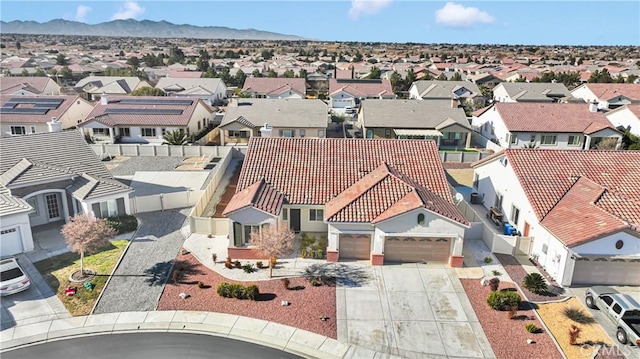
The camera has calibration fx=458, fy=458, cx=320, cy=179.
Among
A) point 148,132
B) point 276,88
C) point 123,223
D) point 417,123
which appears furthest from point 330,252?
point 276,88

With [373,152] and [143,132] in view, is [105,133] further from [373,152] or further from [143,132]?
[373,152]

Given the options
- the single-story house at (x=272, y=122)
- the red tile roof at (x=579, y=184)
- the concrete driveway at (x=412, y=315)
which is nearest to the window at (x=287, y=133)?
the single-story house at (x=272, y=122)

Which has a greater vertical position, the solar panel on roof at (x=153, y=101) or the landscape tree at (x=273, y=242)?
the solar panel on roof at (x=153, y=101)

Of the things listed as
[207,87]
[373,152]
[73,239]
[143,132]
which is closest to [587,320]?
[373,152]

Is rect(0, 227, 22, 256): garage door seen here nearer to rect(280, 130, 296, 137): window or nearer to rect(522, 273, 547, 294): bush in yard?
rect(522, 273, 547, 294): bush in yard

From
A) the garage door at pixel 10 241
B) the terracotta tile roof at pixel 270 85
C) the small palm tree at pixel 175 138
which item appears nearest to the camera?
the garage door at pixel 10 241

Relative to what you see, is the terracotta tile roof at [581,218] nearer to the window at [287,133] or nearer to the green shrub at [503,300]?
the green shrub at [503,300]
